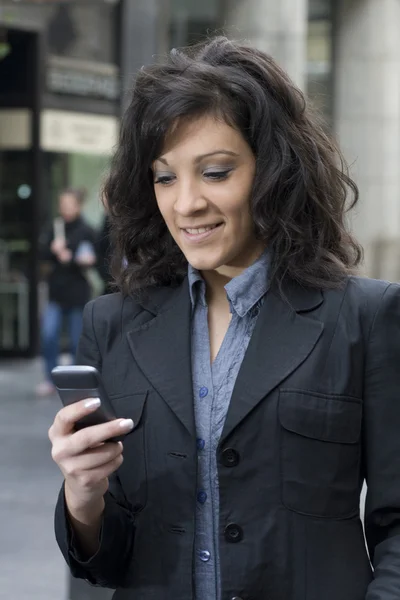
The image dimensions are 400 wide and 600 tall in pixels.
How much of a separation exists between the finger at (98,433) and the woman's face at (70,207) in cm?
942

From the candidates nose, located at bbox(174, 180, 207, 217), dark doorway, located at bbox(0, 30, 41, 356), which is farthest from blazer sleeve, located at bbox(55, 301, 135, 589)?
dark doorway, located at bbox(0, 30, 41, 356)

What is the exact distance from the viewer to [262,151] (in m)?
2.33

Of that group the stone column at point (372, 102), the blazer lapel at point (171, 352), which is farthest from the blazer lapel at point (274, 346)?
the stone column at point (372, 102)

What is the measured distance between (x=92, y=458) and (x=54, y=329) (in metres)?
9.39

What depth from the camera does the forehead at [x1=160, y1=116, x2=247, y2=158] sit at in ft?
7.55

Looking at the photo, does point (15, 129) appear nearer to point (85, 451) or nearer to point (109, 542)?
point (109, 542)

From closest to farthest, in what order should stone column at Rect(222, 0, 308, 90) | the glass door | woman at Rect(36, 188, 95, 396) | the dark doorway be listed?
woman at Rect(36, 188, 95, 396) < the dark doorway < the glass door < stone column at Rect(222, 0, 308, 90)

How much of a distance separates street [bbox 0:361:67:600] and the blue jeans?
0.42 meters

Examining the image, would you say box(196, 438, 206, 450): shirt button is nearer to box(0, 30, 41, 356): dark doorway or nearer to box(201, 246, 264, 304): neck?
box(201, 246, 264, 304): neck

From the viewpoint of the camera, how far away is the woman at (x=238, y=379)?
2.19 m

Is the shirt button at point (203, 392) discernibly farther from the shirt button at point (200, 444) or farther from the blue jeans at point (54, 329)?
the blue jeans at point (54, 329)

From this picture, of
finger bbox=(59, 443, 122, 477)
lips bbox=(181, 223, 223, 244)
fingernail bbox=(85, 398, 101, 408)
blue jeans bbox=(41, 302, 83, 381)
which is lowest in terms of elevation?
blue jeans bbox=(41, 302, 83, 381)

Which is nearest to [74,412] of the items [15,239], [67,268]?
[67,268]

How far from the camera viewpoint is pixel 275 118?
7.73 ft
